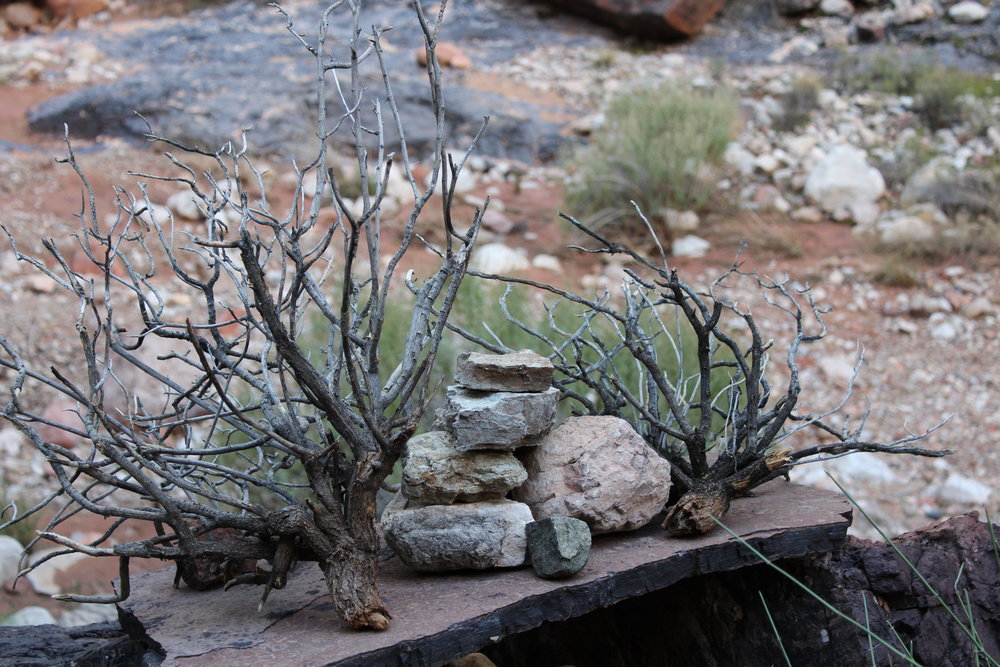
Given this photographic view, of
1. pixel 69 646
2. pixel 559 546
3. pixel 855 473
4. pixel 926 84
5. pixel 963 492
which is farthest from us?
pixel 926 84

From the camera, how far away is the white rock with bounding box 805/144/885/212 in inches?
309

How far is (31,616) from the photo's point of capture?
13.0ft

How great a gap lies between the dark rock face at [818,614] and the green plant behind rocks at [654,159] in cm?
547

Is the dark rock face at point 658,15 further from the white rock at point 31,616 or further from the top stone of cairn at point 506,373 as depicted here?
the top stone of cairn at point 506,373

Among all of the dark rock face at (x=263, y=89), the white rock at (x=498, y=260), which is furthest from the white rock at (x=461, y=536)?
the dark rock face at (x=263, y=89)

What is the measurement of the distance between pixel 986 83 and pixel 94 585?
9.85 meters

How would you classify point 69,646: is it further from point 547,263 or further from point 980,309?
point 980,309

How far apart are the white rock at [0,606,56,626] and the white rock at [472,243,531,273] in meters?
3.77

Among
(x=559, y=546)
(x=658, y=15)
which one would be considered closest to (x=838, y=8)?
(x=658, y=15)

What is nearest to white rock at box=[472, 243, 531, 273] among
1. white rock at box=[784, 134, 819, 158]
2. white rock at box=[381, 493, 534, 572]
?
white rock at box=[784, 134, 819, 158]

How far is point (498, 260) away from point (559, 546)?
5.39 m

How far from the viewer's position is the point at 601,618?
8.00 feet

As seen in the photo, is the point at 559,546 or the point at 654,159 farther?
the point at 654,159

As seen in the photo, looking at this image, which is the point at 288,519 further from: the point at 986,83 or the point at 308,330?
the point at 986,83
